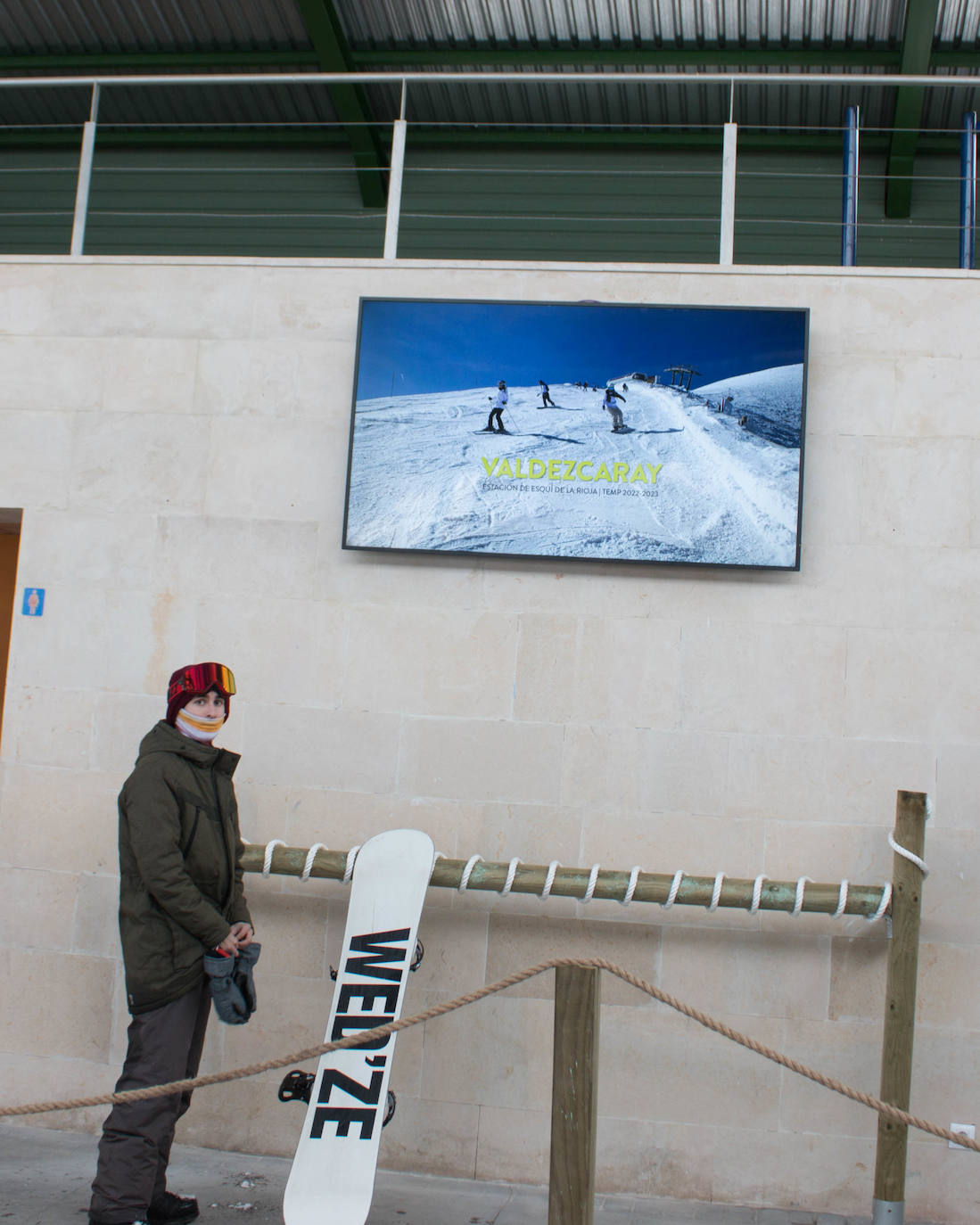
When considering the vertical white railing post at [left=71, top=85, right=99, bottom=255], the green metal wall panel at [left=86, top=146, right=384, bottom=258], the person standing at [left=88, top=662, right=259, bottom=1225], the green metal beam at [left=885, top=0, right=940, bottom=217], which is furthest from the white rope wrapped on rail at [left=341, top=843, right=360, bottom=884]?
the green metal wall panel at [left=86, top=146, right=384, bottom=258]

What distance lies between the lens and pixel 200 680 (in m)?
2.69

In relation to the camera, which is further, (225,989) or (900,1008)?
(900,1008)

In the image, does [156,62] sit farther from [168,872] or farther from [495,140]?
[168,872]

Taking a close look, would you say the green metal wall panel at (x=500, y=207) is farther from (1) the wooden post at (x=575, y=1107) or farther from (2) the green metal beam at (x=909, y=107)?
(1) the wooden post at (x=575, y=1107)

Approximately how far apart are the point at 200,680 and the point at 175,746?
18 cm

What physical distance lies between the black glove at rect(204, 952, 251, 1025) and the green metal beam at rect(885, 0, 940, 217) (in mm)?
4528

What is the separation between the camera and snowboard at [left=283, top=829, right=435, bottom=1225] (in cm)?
260

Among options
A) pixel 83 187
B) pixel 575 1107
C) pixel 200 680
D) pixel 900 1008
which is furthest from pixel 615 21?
pixel 575 1107

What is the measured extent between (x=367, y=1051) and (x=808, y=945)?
1360 millimetres

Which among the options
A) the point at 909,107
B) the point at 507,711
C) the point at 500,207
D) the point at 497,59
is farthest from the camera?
the point at 500,207

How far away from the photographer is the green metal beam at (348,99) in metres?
5.71

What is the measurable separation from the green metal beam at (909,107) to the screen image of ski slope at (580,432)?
236cm

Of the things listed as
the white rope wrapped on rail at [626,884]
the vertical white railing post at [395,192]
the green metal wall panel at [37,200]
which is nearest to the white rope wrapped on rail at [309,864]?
the white rope wrapped on rail at [626,884]

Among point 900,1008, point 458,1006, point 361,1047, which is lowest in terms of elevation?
point 361,1047
